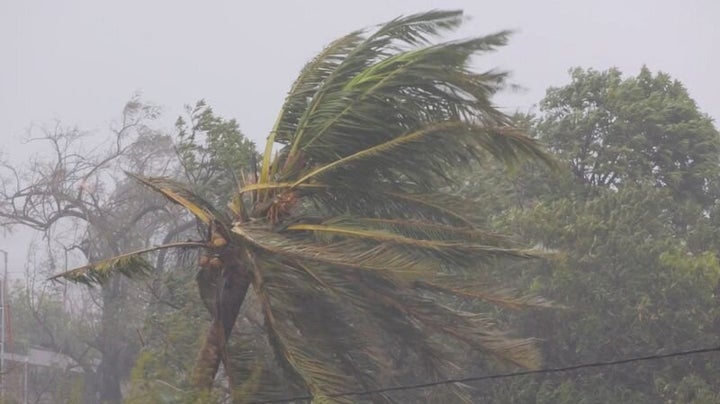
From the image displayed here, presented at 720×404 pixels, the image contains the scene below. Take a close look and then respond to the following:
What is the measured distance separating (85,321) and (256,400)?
55.0ft

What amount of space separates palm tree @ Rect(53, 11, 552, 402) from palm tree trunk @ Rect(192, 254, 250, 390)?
0.01 m

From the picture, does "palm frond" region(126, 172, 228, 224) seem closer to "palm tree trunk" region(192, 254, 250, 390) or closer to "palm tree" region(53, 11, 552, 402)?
"palm tree" region(53, 11, 552, 402)

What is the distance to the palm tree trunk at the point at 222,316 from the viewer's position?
39.3 ft

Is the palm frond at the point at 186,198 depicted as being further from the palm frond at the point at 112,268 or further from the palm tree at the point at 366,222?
the palm frond at the point at 112,268

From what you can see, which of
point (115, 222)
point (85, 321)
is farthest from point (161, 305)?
point (85, 321)

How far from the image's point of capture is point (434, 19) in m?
12.4

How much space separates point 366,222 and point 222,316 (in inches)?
70.1

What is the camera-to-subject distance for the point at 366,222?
1205 centimetres

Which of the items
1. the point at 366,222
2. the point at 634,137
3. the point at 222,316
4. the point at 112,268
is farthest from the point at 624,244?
the point at 112,268

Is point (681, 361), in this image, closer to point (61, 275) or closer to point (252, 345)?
point (252, 345)

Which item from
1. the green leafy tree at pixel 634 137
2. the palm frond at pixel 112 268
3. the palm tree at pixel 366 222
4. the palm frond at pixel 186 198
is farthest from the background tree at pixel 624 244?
the palm frond at pixel 112 268

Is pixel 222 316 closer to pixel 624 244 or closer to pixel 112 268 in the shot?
pixel 112 268

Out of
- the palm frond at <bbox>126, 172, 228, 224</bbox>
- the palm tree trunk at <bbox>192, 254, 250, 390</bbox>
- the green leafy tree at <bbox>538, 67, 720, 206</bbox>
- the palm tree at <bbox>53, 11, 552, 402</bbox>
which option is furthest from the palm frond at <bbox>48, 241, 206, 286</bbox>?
the green leafy tree at <bbox>538, 67, 720, 206</bbox>

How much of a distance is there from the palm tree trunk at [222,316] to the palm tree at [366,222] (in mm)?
15
